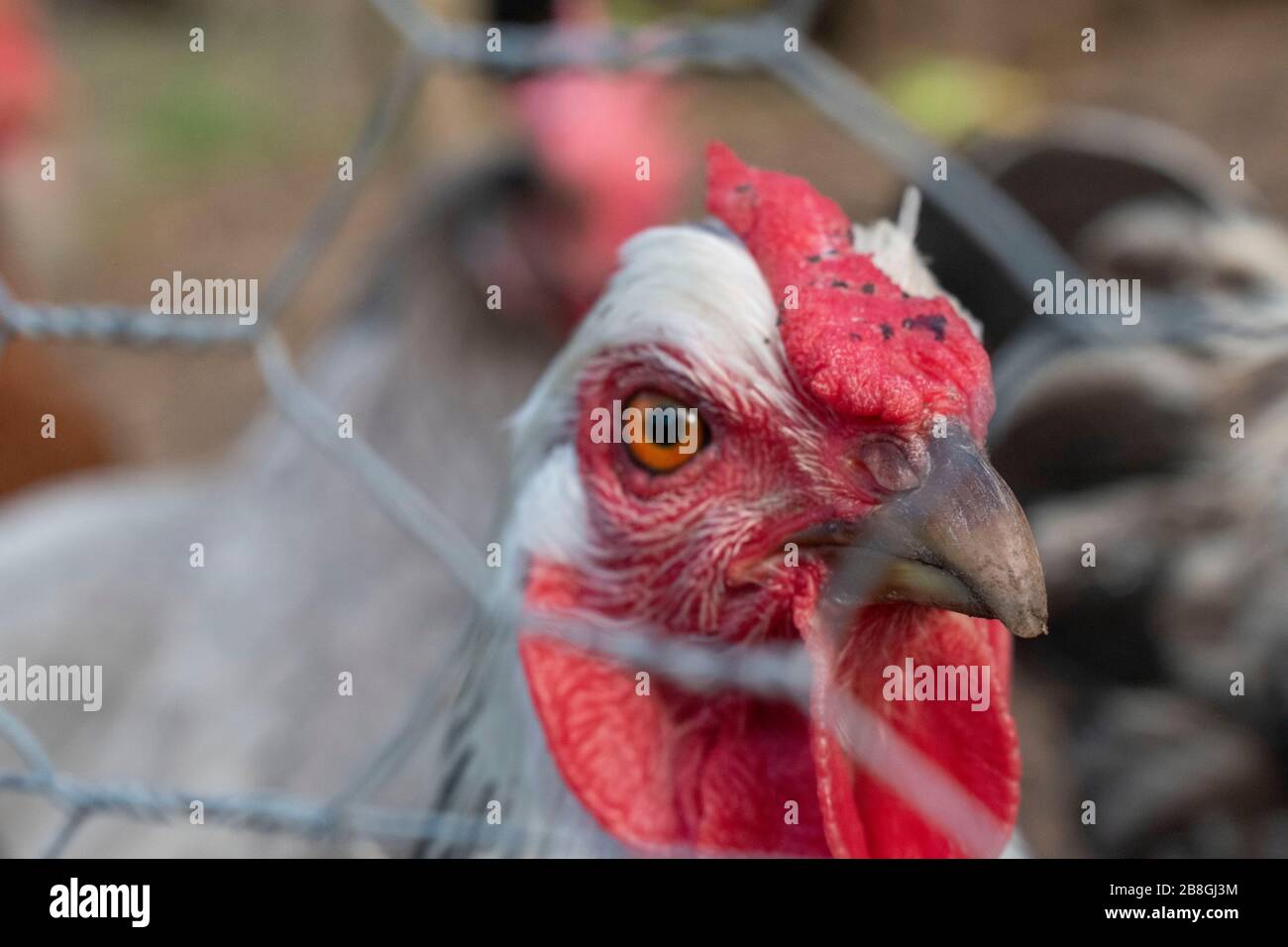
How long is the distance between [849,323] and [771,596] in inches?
7.8

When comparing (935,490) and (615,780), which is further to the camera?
(615,780)

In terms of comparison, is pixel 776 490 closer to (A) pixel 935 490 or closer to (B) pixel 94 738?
(A) pixel 935 490

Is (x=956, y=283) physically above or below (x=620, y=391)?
above

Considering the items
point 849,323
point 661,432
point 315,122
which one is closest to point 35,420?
point 661,432

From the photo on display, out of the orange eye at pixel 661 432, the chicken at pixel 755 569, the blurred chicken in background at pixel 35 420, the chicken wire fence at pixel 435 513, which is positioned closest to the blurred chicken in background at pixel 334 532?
the blurred chicken in background at pixel 35 420

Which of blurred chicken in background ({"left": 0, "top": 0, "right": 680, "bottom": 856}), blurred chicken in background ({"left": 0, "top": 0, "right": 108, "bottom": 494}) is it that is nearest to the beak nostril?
blurred chicken in background ({"left": 0, "top": 0, "right": 680, "bottom": 856})

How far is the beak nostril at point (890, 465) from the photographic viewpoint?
2.55ft

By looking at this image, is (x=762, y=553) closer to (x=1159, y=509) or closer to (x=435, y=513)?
(x=435, y=513)

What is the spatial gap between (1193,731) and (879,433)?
105 centimetres

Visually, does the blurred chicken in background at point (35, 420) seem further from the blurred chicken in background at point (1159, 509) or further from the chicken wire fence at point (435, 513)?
the blurred chicken in background at point (1159, 509)

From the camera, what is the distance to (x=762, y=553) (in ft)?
2.88

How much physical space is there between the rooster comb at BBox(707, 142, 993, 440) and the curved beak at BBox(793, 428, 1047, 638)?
0.03 meters
